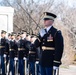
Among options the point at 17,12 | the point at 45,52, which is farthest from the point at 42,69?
the point at 17,12

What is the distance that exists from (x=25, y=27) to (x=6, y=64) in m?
12.9

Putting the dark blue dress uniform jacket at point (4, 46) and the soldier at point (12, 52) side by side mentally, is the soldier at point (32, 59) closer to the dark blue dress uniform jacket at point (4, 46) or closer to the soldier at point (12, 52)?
the soldier at point (12, 52)

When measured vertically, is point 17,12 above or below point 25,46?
above

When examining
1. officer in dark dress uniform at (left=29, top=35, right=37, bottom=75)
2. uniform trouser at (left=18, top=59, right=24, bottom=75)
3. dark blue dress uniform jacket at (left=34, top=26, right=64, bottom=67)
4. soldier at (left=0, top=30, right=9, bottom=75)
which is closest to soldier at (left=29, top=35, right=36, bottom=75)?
officer in dark dress uniform at (left=29, top=35, right=37, bottom=75)

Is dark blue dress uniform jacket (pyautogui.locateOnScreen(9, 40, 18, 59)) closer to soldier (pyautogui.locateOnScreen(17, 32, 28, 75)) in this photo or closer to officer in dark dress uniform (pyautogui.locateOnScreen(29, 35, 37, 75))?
soldier (pyautogui.locateOnScreen(17, 32, 28, 75))

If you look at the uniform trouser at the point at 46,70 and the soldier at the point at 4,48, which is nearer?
the uniform trouser at the point at 46,70

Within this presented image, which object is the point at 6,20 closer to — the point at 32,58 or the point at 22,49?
the point at 22,49

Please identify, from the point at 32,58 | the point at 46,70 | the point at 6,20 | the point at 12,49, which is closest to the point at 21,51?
the point at 32,58

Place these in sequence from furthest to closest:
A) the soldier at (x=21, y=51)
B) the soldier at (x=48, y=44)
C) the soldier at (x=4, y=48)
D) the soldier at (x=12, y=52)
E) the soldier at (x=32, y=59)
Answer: the soldier at (x=4, y=48) → the soldier at (x=12, y=52) → the soldier at (x=21, y=51) → the soldier at (x=32, y=59) → the soldier at (x=48, y=44)

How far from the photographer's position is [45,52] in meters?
7.36

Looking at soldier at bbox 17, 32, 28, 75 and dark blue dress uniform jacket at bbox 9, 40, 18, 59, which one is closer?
soldier at bbox 17, 32, 28, 75

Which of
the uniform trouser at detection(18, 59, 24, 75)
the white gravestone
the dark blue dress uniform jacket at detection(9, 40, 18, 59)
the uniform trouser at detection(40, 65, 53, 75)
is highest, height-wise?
the white gravestone

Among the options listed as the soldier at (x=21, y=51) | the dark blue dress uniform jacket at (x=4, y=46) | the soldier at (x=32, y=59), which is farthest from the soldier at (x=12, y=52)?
the soldier at (x=32, y=59)

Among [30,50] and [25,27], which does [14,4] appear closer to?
[25,27]
